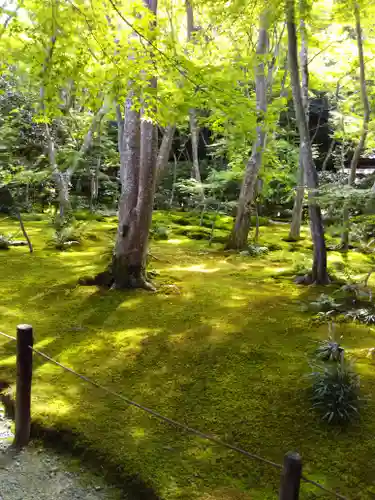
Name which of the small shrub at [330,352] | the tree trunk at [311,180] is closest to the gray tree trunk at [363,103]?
the tree trunk at [311,180]

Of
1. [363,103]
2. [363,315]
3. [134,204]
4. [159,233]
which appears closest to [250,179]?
[363,103]

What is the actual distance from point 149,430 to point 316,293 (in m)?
5.27

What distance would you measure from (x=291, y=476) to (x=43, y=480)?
226cm

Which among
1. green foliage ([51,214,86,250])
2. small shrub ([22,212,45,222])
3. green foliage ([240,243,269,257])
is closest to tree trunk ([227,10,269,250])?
green foliage ([240,243,269,257])

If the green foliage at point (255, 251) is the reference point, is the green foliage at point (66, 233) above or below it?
above

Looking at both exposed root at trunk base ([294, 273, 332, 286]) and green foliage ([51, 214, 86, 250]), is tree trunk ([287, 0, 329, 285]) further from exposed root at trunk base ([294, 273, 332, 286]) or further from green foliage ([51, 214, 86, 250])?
green foliage ([51, 214, 86, 250])

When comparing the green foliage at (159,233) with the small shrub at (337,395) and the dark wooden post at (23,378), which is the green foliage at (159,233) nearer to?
the small shrub at (337,395)

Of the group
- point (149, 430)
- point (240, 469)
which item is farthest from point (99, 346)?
point (240, 469)

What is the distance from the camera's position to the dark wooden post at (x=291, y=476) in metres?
2.30

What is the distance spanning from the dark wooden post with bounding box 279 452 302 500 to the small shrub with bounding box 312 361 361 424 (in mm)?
1938

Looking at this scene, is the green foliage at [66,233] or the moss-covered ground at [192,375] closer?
the moss-covered ground at [192,375]

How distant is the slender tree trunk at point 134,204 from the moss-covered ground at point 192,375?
0.50 m

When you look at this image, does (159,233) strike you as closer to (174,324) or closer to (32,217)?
(32,217)

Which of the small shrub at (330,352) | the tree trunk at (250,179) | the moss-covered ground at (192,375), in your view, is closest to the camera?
the moss-covered ground at (192,375)
